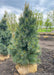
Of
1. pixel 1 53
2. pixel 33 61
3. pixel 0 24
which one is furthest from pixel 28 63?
pixel 0 24

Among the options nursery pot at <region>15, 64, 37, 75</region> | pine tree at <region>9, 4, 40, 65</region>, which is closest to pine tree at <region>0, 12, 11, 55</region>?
pine tree at <region>9, 4, 40, 65</region>

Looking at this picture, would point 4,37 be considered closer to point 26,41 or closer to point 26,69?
point 26,41

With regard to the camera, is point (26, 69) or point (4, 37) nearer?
point (26, 69)

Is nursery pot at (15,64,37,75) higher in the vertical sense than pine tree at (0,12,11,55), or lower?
lower

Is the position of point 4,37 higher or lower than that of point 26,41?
lower

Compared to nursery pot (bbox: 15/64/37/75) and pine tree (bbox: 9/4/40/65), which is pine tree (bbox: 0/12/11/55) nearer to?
pine tree (bbox: 9/4/40/65)

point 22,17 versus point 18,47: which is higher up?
point 22,17

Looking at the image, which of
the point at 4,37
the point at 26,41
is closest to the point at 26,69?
the point at 26,41

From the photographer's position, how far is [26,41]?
11.3 ft

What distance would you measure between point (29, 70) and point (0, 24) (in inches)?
160

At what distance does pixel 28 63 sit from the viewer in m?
3.53

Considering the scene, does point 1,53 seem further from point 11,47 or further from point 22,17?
point 22,17

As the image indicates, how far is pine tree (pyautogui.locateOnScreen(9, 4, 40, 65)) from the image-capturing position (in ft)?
11.1

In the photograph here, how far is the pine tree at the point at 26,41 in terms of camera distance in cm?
338
